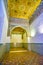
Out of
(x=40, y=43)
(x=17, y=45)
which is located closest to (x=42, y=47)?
(x=40, y=43)

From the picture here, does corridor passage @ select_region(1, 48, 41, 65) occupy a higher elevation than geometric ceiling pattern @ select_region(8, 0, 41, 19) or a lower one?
lower

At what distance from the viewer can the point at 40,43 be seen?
21.3ft

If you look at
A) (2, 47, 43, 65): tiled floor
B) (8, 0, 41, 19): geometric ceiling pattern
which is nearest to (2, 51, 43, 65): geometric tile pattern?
(2, 47, 43, 65): tiled floor

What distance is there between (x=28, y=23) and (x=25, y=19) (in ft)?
1.62

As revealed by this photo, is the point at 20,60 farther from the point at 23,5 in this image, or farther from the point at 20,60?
the point at 23,5

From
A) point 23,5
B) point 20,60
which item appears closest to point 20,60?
point 20,60

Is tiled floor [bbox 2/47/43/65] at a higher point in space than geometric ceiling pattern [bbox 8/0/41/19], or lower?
lower

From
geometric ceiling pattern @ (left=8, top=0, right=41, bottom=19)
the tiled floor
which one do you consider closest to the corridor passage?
the tiled floor

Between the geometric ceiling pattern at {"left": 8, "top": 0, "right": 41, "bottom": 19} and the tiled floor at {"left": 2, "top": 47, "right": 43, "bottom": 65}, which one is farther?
the geometric ceiling pattern at {"left": 8, "top": 0, "right": 41, "bottom": 19}

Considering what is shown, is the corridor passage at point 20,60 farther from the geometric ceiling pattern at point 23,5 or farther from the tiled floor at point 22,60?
the geometric ceiling pattern at point 23,5

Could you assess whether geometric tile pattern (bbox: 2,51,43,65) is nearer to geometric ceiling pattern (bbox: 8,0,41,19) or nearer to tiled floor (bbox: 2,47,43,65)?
tiled floor (bbox: 2,47,43,65)

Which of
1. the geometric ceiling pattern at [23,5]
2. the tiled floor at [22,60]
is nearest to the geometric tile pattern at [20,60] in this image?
the tiled floor at [22,60]

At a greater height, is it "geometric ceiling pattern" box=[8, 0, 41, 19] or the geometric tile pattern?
"geometric ceiling pattern" box=[8, 0, 41, 19]

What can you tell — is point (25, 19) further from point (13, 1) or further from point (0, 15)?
point (0, 15)
